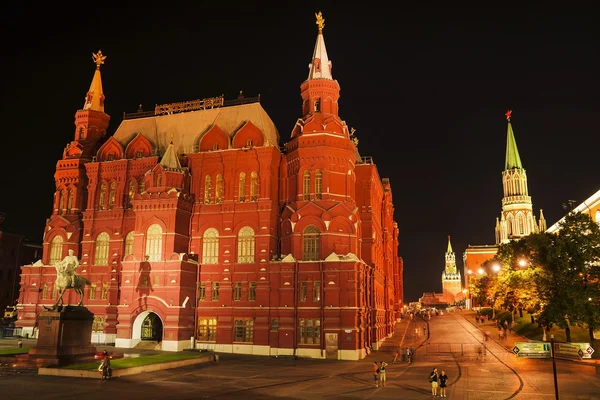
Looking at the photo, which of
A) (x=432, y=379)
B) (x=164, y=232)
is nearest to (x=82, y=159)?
(x=164, y=232)

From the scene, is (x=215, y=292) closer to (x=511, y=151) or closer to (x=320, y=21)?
(x=320, y=21)

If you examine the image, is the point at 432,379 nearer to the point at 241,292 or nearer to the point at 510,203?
the point at 241,292

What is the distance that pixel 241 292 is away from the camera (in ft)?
184

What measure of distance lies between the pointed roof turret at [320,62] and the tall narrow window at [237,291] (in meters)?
24.8

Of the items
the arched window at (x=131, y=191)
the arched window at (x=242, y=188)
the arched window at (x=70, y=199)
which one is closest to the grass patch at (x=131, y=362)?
the arched window at (x=242, y=188)

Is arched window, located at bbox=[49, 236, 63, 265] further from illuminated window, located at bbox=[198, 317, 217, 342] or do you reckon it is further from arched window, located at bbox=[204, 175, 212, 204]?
illuminated window, located at bbox=[198, 317, 217, 342]

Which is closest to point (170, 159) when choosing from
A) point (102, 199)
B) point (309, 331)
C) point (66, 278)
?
point (102, 199)

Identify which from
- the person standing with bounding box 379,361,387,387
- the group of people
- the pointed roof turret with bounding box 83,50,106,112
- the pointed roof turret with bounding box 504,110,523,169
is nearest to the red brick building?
the pointed roof turret with bounding box 83,50,106,112

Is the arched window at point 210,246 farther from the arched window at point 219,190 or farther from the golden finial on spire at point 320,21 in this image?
the golden finial on spire at point 320,21

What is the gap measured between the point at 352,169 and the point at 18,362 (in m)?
36.3

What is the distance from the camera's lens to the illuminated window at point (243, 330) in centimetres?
5481

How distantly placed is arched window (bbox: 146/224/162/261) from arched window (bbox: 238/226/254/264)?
27.7 ft

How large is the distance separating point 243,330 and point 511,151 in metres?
124

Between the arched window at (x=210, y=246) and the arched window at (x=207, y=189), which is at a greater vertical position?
the arched window at (x=207, y=189)
